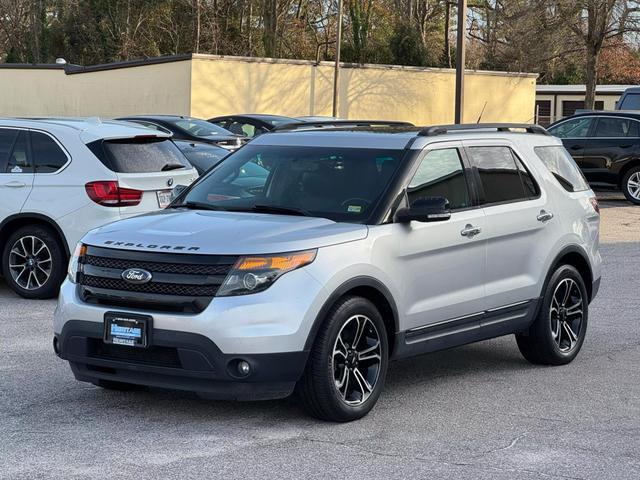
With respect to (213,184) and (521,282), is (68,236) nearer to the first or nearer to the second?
(213,184)

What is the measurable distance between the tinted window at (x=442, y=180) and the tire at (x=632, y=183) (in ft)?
52.3

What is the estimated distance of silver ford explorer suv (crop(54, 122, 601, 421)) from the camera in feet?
19.6

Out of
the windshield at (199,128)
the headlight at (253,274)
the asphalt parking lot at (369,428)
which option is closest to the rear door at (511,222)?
the asphalt parking lot at (369,428)

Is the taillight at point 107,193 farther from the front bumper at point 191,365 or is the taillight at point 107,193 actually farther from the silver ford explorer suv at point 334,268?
the front bumper at point 191,365

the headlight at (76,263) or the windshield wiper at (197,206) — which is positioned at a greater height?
the windshield wiper at (197,206)

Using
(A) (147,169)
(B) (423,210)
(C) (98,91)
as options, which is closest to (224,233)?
(B) (423,210)

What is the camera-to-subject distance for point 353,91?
4244cm

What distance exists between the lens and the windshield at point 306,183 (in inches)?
269

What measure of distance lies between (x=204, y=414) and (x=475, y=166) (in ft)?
8.14

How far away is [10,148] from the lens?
1115cm

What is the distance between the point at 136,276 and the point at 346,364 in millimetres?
1257

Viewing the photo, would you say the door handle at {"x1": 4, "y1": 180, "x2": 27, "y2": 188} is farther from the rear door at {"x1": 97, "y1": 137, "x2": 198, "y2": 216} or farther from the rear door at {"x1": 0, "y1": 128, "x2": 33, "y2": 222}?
the rear door at {"x1": 97, "y1": 137, "x2": 198, "y2": 216}

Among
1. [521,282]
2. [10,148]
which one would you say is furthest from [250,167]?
[10,148]

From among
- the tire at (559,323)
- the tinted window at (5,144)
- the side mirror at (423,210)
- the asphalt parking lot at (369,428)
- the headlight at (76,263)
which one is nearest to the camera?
the asphalt parking lot at (369,428)
